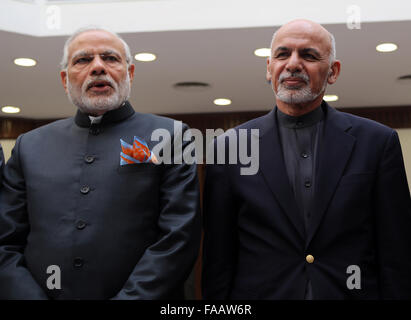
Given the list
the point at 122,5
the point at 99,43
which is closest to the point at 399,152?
the point at 99,43

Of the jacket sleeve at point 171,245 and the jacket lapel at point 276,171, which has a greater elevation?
the jacket lapel at point 276,171

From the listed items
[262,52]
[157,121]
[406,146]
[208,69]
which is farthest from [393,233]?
[406,146]

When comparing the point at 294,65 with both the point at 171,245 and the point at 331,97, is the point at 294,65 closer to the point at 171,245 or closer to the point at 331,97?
the point at 171,245

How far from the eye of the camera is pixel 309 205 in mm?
1818

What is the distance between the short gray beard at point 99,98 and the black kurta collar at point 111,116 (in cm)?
2

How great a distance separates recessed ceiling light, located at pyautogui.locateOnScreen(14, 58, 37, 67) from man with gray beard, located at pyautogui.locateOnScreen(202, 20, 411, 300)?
11.8 ft

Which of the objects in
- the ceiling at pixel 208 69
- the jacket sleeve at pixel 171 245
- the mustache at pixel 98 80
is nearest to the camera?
the jacket sleeve at pixel 171 245

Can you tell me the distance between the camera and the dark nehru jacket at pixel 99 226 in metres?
1.75

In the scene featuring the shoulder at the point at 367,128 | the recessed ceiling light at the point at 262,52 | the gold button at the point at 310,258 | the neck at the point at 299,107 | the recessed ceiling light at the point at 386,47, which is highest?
the recessed ceiling light at the point at 386,47

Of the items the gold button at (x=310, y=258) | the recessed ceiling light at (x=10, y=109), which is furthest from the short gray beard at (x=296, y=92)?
the recessed ceiling light at (x=10, y=109)

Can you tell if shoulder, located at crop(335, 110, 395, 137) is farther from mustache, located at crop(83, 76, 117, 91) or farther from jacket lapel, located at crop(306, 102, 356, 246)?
mustache, located at crop(83, 76, 117, 91)

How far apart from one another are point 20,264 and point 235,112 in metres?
5.54

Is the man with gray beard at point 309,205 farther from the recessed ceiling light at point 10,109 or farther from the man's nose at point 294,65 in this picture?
the recessed ceiling light at point 10,109

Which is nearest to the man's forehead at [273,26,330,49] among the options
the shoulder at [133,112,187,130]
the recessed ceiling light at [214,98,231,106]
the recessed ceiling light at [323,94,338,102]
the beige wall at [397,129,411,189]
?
the shoulder at [133,112,187,130]
